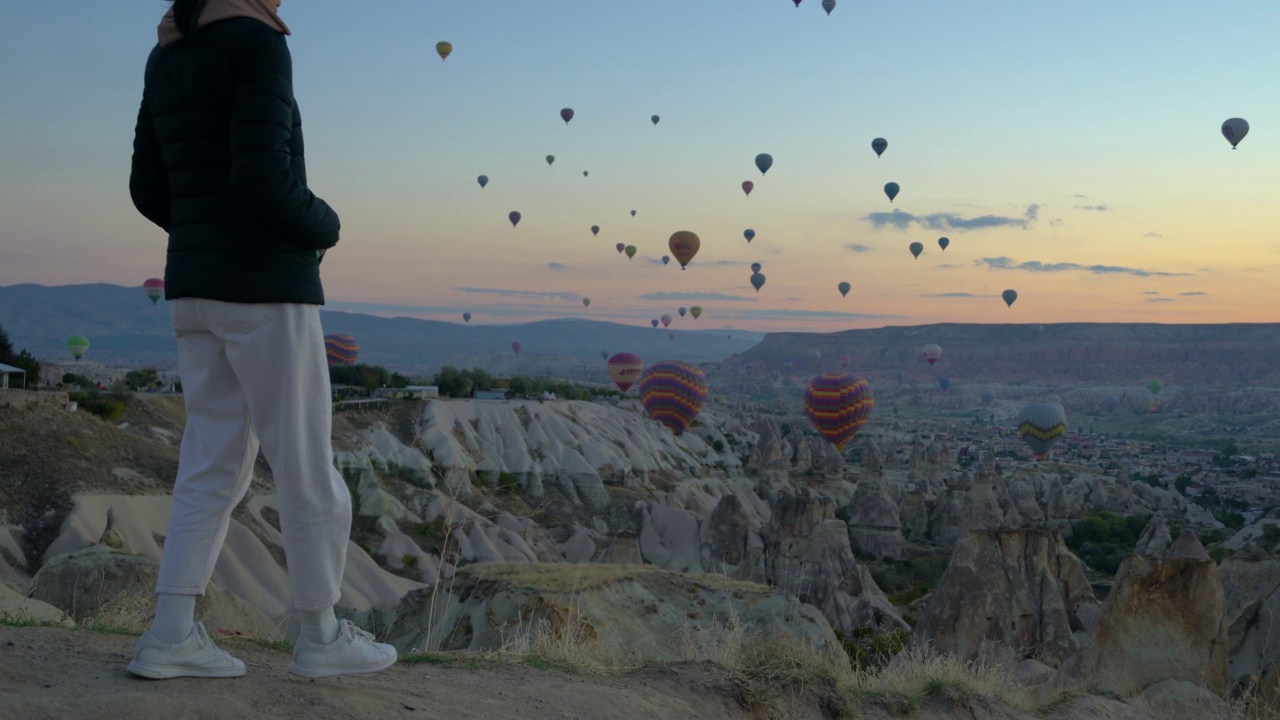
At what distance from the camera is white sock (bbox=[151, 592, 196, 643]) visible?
8.57ft

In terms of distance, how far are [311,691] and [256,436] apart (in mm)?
639

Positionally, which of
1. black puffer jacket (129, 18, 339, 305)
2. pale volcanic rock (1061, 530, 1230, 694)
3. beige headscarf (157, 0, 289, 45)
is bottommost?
pale volcanic rock (1061, 530, 1230, 694)

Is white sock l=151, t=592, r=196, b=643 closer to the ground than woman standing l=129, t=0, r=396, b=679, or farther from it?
closer to the ground

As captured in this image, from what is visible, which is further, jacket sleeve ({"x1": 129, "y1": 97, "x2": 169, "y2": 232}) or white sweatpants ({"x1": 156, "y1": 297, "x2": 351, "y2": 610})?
jacket sleeve ({"x1": 129, "y1": 97, "x2": 169, "y2": 232})

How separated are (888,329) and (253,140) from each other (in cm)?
18667

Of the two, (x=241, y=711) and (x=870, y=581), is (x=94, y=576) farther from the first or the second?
(x=870, y=581)

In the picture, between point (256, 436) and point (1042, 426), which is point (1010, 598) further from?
point (1042, 426)

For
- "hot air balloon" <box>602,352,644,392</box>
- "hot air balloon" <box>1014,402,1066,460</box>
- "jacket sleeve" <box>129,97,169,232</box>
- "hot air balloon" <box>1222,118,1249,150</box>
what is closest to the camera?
"jacket sleeve" <box>129,97,169,232</box>

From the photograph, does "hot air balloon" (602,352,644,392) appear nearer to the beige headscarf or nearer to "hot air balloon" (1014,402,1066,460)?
"hot air balloon" (1014,402,1066,460)

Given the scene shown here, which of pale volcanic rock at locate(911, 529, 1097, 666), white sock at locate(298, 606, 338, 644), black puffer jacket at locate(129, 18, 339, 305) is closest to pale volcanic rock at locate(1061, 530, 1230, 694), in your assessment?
pale volcanic rock at locate(911, 529, 1097, 666)

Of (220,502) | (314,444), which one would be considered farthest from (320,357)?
(220,502)

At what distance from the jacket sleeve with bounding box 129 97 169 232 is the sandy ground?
3.79 feet

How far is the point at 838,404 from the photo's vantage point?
41406mm

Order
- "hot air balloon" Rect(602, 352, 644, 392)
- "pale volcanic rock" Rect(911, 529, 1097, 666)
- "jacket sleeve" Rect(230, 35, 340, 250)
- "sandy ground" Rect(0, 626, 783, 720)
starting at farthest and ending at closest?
1. "hot air balloon" Rect(602, 352, 644, 392)
2. "pale volcanic rock" Rect(911, 529, 1097, 666)
3. "jacket sleeve" Rect(230, 35, 340, 250)
4. "sandy ground" Rect(0, 626, 783, 720)
